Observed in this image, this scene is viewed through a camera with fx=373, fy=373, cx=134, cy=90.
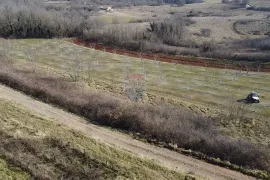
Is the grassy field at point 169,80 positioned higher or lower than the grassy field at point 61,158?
lower

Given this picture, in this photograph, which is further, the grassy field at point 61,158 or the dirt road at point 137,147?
the dirt road at point 137,147

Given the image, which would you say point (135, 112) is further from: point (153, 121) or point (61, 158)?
point (61, 158)

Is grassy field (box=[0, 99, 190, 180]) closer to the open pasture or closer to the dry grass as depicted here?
the dry grass

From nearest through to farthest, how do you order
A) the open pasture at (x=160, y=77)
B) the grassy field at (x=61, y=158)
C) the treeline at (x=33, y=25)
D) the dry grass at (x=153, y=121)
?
the grassy field at (x=61, y=158) < the dry grass at (x=153, y=121) < the open pasture at (x=160, y=77) < the treeline at (x=33, y=25)

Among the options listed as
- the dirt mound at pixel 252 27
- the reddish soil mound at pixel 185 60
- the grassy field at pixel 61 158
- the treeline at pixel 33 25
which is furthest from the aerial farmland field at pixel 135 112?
the dirt mound at pixel 252 27

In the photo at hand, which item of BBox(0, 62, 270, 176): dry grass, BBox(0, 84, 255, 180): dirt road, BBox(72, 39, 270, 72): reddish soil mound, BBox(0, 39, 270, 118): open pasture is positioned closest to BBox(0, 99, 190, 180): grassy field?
BBox(0, 84, 255, 180): dirt road

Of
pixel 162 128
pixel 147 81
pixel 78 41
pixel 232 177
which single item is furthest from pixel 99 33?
pixel 232 177

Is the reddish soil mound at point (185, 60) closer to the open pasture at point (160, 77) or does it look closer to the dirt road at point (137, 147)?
the open pasture at point (160, 77)

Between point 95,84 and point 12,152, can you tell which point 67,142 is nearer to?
point 12,152
